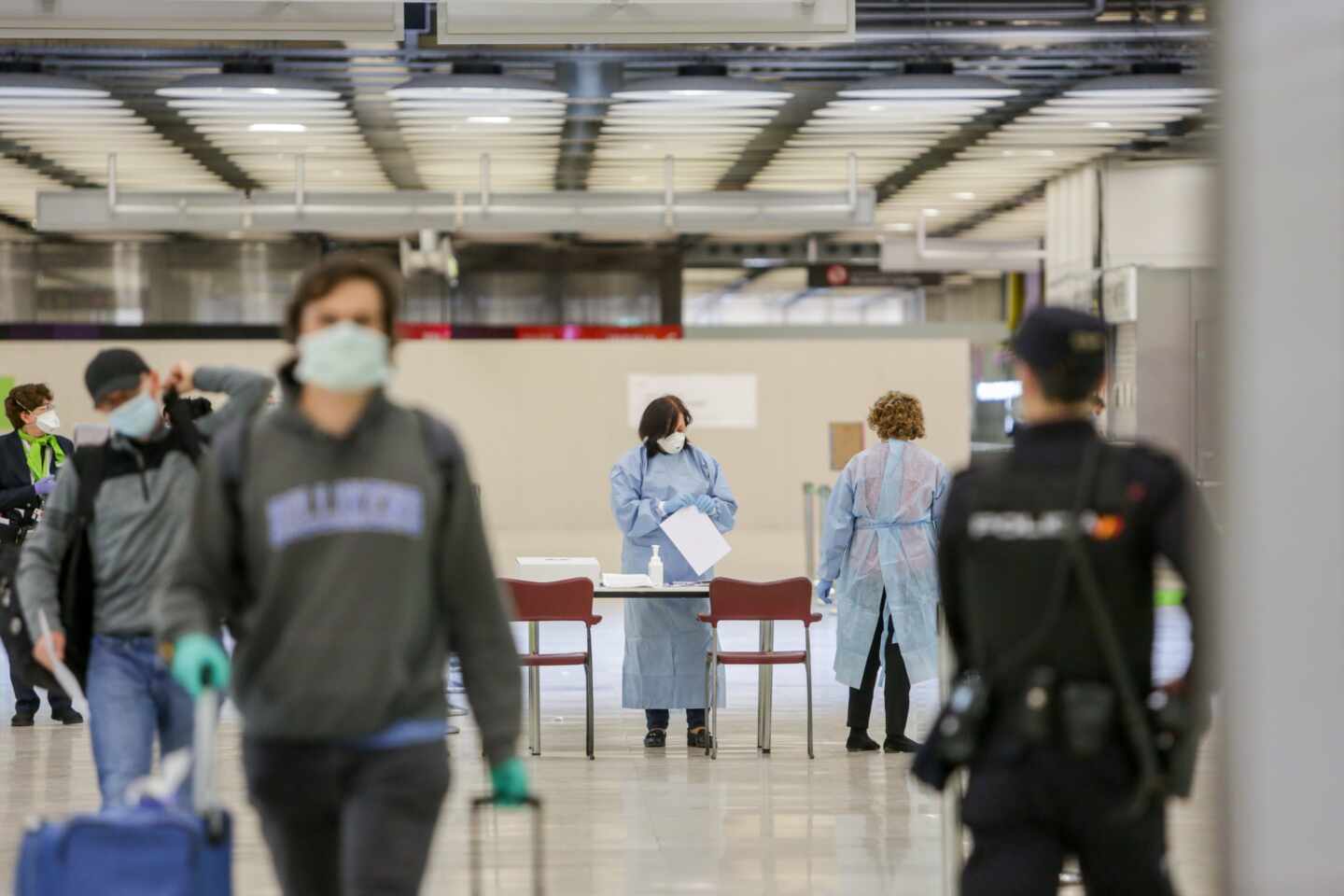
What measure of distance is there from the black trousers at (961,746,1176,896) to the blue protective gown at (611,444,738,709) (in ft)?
16.5

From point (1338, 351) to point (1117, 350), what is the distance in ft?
40.8

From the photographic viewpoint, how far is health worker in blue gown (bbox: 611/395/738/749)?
7.75 meters

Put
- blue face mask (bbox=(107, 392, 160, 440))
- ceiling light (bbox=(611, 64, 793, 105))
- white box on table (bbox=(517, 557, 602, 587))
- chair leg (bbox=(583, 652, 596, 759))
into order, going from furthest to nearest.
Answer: ceiling light (bbox=(611, 64, 793, 105)) → white box on table (bbox=(517, 557, 602, 587)) → chair leg (bbox=(583, 652, 596, 759)) → blue face mask (bbox=(107, 392, 160, 440))

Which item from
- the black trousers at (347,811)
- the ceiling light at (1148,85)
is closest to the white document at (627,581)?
the ceiling light at (1148,85)

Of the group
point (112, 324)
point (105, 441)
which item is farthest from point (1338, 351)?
point (112, 324)

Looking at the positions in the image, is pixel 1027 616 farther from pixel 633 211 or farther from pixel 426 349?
pixel 426 349

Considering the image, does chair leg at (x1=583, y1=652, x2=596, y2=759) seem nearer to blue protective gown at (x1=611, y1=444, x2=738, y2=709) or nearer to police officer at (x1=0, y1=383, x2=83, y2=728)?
blue protective gown at (x1=611, y1=444, x2=738, y2=709)

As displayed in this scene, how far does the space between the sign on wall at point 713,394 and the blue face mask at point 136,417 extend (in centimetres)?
1112

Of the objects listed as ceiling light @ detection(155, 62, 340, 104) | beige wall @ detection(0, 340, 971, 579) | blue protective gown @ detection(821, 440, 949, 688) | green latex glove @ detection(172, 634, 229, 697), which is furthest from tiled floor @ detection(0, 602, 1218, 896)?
beige wall @ detection(0, 340, 971, 579)

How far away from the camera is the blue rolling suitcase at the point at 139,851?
9.16 ft

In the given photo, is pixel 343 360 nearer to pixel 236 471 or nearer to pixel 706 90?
pixel 236 471

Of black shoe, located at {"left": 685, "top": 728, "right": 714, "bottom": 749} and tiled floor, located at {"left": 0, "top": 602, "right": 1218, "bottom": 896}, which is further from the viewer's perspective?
black shoe, located at {"left": 685, "top": 728, "right": 714, "bottom": 749}

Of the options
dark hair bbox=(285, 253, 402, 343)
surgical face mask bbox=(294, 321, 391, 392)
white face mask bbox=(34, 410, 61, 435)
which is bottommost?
white face mask bbox=(34, 410, 61, 435)

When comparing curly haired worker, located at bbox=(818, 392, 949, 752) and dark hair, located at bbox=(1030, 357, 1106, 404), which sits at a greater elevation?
dark hair, located at bbox=(1030, 357, 1106, 404)
